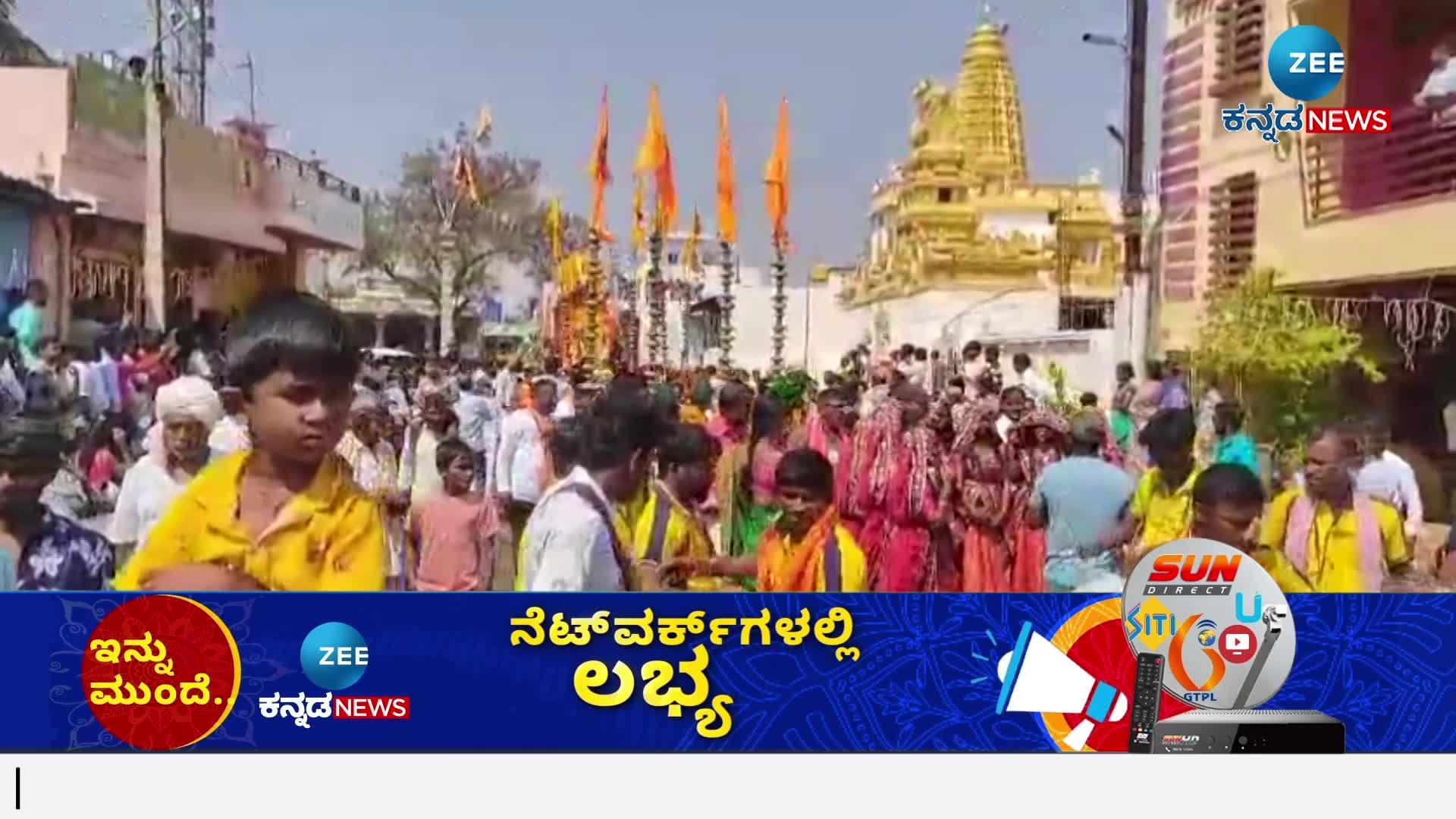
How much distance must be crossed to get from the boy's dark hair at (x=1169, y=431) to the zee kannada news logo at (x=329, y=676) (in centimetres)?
192

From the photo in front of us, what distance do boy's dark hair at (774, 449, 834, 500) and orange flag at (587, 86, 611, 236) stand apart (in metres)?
0.72

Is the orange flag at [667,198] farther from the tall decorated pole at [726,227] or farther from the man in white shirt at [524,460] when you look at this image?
the man in white shirt at [524,460]

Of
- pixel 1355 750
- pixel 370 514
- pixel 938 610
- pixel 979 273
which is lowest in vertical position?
pixel 1355 750

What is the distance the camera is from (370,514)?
3.47 meters

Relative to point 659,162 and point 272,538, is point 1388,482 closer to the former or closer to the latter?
point 659,162

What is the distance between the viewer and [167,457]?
342cm

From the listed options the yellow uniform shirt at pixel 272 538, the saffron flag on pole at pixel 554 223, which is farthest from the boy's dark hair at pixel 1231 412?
the yellow uniform shirt at pixel 272 538

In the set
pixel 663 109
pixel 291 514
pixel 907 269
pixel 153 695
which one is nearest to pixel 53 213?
pixel 291 514

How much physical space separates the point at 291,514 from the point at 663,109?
4.25 feet

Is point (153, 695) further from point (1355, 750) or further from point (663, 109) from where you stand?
point (1355, 750)

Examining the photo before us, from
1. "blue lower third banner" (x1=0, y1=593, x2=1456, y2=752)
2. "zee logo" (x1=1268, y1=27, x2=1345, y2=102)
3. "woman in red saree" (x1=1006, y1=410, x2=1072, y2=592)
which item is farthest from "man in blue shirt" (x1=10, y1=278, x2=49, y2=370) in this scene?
"zee logo" (x1=1268, y1=27, x2=1345, y2=102)

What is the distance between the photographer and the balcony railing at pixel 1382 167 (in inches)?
138

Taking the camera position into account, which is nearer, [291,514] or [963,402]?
[291,514]

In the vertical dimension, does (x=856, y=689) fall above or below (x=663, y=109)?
below
